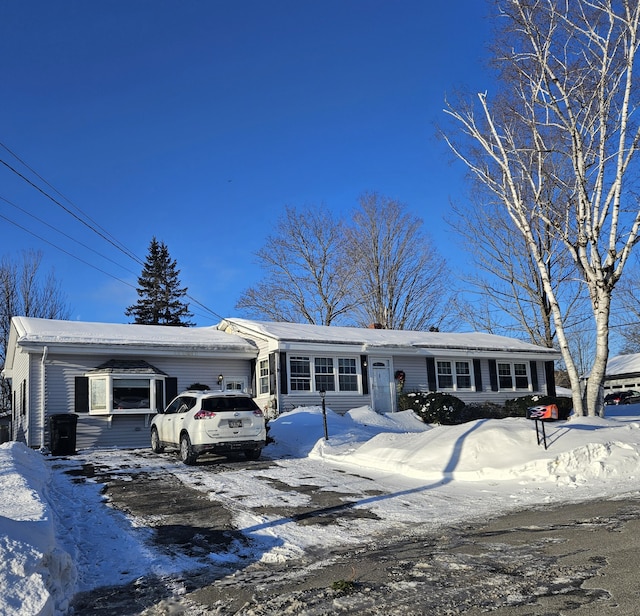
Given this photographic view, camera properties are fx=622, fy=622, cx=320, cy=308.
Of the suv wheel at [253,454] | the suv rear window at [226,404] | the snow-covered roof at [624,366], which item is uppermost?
the snow-covered roof at [624,366]

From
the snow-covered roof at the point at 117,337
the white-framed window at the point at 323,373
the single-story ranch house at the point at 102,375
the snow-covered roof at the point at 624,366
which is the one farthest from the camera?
the snow-covered roof at the point at 624,366

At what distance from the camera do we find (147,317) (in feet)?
178

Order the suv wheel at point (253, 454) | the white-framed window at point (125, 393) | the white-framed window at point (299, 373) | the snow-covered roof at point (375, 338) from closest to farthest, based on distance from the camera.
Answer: the suv wheel at point (253, 454) < the white-framed window at point (125, 393) < the white-framed window at point (299, 373) < the snow-covered roof at point (375, 338)

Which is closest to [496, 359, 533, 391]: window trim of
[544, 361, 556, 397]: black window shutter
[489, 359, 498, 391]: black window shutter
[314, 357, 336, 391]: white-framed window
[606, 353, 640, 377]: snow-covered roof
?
[489, 359, 498, 391]: black window shutter

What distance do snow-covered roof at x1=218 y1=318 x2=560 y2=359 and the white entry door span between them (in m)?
0.83

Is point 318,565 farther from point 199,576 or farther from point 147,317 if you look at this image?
point 147,317

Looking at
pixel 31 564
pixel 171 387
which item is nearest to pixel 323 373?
pixel 171 387

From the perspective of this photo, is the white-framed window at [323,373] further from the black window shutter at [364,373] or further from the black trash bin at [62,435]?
the black trash bin at [62,435]

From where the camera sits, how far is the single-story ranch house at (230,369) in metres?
20.6

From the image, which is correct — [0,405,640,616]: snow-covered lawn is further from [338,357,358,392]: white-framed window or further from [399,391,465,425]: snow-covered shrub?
[399,391,465,425]: snow-covered shrub

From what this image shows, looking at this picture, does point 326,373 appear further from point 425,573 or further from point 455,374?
point 425,573

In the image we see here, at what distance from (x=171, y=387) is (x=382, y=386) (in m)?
8.51

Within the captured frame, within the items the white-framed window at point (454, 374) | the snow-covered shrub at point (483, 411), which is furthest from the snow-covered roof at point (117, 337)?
the snow-covered shrub at point (483, 411)

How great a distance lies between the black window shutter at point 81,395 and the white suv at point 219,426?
22.9 feet
